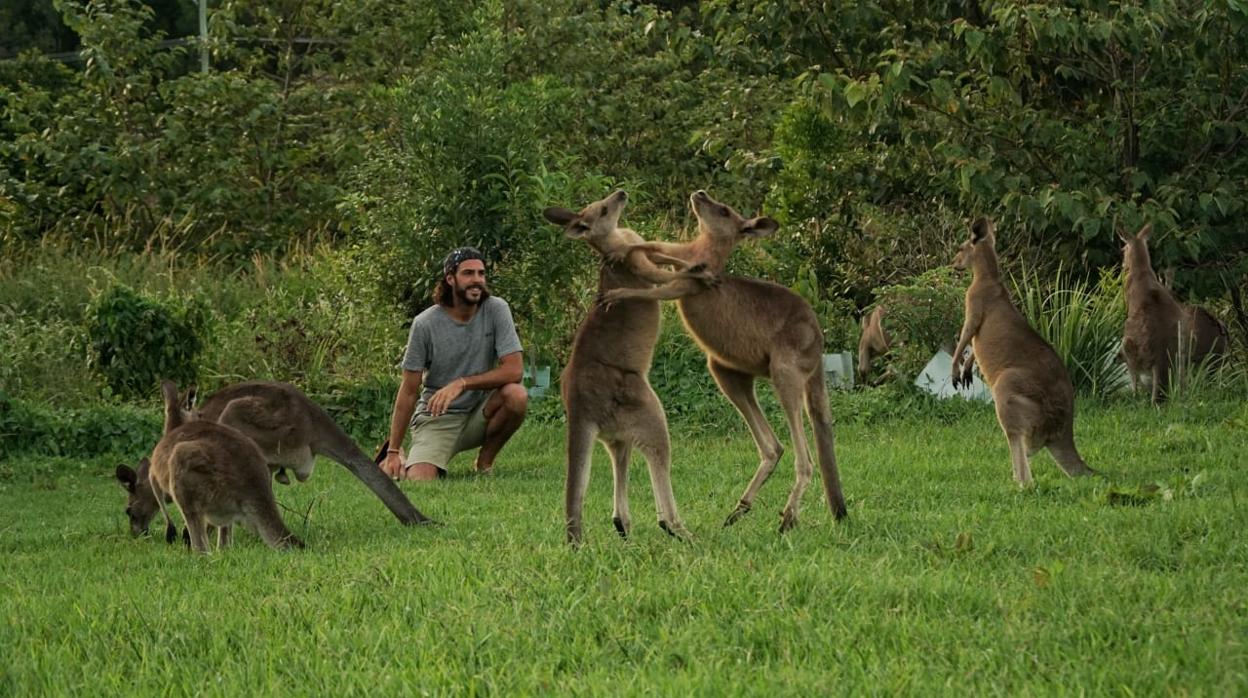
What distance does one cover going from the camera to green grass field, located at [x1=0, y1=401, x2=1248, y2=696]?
5.07 meters

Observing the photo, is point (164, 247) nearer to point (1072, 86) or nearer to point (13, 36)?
point (1072, 86)

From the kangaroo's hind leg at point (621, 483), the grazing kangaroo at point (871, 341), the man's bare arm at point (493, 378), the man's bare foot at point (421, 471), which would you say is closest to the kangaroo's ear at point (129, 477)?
the man's bare arm at point (493, 378)

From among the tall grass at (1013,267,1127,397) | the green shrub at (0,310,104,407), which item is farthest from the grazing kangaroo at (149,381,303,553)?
the tall grass at (1013,267,1127,397)

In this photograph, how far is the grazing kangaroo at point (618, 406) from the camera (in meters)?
7.03

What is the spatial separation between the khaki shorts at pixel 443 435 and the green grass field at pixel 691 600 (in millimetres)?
2232

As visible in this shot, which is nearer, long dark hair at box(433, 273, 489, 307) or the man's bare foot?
the man's bare foot

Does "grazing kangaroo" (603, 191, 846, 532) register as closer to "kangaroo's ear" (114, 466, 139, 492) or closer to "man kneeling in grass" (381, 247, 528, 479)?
"kangaroo's ear" (114, 466, 139, 492)

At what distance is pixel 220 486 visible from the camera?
7.78 meters

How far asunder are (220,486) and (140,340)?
7.11m

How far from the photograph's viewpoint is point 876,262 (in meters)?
17.0

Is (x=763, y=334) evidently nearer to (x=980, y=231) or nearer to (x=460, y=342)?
(x=980, y=231)

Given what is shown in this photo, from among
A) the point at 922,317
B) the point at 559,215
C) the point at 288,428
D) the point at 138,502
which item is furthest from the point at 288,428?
the point at 922,317

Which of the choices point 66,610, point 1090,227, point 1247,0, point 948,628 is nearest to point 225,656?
point 66,610

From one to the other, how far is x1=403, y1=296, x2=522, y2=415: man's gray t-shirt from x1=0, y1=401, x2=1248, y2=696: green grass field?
7.74 ft
